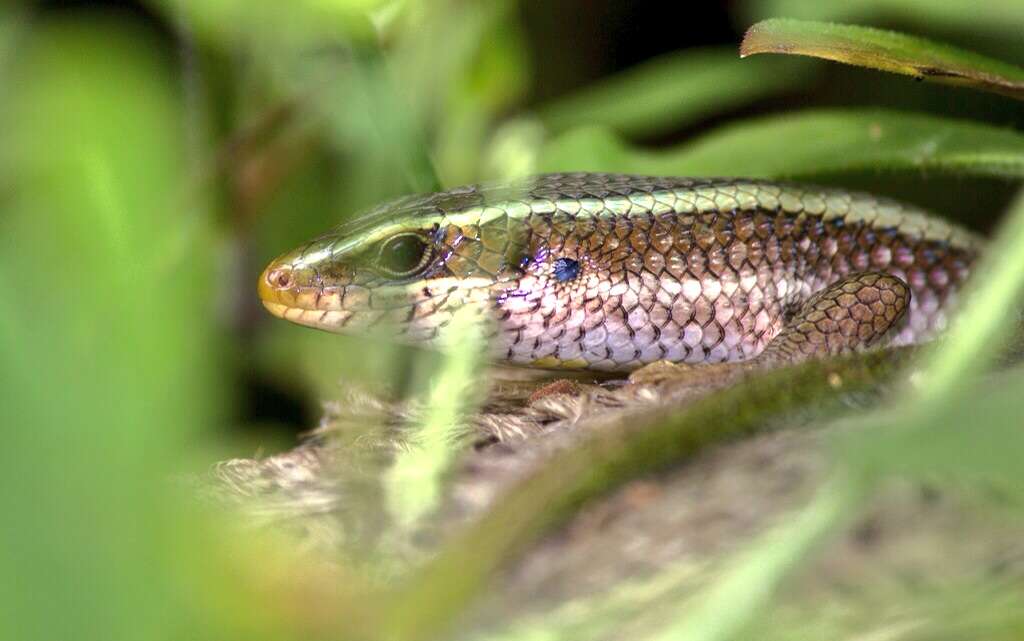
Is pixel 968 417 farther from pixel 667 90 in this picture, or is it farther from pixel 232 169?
pixel 667 90

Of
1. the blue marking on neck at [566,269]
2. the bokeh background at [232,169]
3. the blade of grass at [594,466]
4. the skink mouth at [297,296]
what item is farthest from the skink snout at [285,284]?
the blade of grass at [594,466]

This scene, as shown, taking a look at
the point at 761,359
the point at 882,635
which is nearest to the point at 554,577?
the point at 882,635

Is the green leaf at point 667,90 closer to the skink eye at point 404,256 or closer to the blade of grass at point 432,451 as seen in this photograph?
the skink eye at point 404,256

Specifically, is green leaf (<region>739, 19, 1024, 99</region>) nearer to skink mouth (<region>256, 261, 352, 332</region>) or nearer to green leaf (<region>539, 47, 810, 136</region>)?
skink mouth (<region>256, 261, 352, 332</region>)

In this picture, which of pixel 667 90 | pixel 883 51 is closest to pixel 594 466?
pixel 883 51

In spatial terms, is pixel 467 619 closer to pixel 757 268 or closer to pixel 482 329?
pixel 482 329

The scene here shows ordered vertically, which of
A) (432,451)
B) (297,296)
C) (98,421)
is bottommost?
(98,421)
